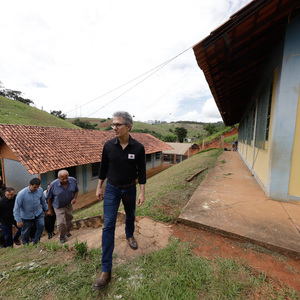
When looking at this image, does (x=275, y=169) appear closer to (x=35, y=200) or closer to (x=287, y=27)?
(x=287, y=27)

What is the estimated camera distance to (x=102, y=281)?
1.47m

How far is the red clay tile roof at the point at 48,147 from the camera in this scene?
7.64 m

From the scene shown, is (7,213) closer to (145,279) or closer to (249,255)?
Answer: (145,279)

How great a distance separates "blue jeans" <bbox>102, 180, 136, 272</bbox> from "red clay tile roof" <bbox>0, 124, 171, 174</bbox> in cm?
697

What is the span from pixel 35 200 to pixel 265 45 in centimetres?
632

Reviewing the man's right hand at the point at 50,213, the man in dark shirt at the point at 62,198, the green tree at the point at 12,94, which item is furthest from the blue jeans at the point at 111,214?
the green tree at the point at 12,94

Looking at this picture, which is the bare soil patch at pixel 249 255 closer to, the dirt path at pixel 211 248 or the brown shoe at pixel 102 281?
the dirt path at pixel 211 248

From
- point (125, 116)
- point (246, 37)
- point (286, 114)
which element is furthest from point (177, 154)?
point (125, 116)

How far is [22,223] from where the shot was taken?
3.55 m

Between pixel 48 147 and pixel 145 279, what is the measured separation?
32.4 ft

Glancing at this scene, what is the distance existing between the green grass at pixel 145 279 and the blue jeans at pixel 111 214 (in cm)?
24

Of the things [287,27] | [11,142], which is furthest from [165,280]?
[11,142]

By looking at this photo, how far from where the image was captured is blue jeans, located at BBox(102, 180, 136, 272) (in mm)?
1590

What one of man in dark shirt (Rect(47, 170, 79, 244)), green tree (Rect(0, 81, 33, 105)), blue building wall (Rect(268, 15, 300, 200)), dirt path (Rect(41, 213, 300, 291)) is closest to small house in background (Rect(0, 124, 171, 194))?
man in dark shirt (Rect(47, 170, 79, 244))
